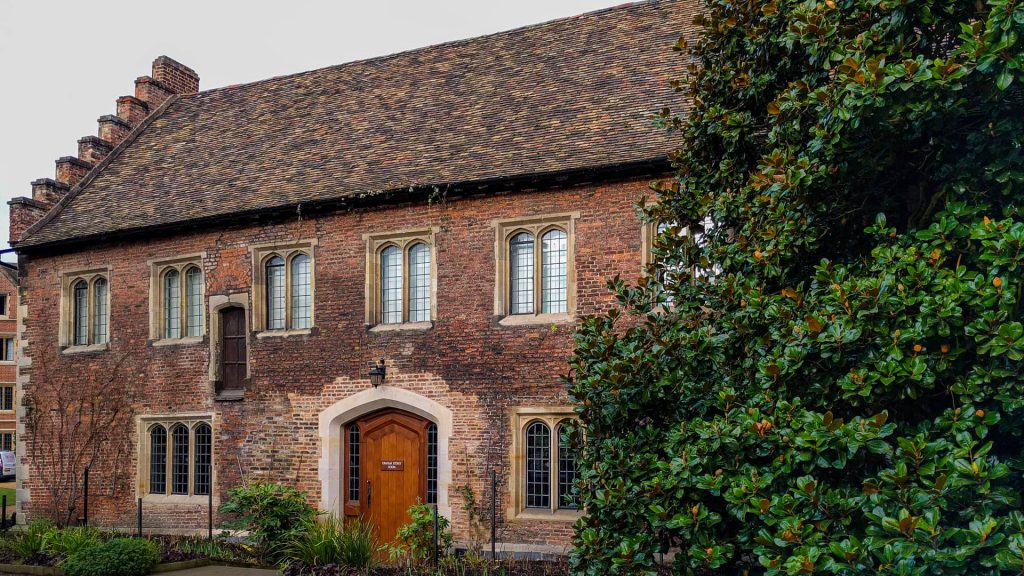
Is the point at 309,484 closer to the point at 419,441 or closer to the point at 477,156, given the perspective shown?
the point at 419,441

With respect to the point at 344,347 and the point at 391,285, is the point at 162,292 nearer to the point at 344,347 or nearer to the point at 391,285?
the point at 344,347

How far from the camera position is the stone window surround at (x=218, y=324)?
53.8 ft

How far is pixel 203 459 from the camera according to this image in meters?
17.0

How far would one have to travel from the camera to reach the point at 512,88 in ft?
55.6

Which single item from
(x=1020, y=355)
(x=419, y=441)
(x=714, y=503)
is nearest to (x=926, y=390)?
(x=1020, y=355)

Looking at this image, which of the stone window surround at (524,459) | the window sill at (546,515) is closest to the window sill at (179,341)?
the stone window surround at (524,459)

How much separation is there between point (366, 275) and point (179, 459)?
525 centimetres

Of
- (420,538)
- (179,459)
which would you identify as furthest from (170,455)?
(420,538)

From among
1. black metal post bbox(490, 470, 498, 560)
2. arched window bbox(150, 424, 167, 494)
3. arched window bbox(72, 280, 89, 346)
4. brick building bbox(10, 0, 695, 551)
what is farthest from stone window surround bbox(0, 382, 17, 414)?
black metal post bbox(490, 470, 498, 560)

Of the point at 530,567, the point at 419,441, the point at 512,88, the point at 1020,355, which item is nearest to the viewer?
the point at 1020,355

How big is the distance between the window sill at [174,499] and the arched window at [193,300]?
287 centimetres

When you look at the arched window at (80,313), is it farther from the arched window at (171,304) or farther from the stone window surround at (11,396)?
the stone window surround at (11,396)

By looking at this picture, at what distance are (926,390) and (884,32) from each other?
2.27m

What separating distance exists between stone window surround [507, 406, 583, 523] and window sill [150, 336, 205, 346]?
6.36 m
